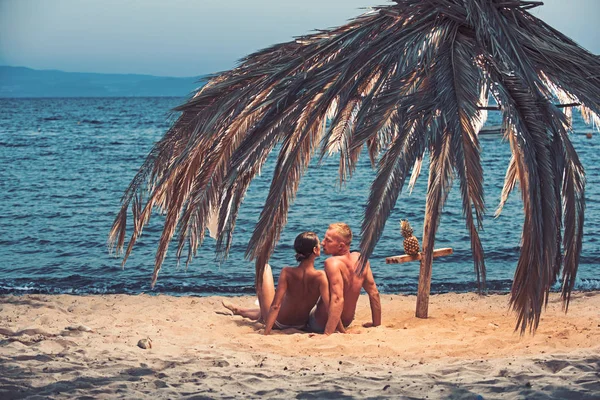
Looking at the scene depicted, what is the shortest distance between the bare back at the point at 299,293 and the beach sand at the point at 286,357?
19cm

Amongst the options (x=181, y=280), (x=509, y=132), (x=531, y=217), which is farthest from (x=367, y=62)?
(x=181, y=280)

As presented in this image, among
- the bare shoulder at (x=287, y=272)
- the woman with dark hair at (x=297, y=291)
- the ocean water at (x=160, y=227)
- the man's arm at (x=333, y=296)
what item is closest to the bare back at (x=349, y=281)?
the man's arm at (x=333, y=296)

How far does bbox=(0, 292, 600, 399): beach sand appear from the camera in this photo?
4859 mm

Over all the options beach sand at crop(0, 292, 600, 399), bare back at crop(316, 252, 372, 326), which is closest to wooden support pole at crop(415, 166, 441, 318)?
beach sand at crop(0, 292, 600, 399)

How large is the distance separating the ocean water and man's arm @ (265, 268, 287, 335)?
4.49 meters

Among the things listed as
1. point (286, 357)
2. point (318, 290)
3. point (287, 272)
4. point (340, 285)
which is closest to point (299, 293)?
point (318, 290)

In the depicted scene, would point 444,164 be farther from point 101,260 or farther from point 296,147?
point 101,260

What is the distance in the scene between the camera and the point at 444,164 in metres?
5.14

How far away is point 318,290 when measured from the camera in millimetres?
6793

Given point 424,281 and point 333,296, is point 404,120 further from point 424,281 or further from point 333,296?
point 424,281

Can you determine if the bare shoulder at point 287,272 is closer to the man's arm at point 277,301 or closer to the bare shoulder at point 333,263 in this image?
the man's arm at point 277,301

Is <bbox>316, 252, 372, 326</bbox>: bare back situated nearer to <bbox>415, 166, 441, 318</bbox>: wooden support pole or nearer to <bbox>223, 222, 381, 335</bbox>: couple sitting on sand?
<bbox>223, 222, 381, 335</bbox>: couple sitting on sand

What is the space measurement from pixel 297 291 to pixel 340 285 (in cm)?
46

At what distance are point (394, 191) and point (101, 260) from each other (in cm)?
966
